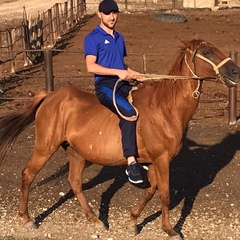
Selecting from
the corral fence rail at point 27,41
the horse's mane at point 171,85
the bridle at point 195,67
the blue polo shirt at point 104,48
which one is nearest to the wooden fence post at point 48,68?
the corral fence rail at point 27,41

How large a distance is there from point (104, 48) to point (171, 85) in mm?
737

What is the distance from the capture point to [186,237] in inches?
235

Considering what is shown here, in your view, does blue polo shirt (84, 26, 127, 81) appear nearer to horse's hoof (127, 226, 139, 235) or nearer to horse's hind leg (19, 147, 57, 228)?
horse's hind leg (19, 147, 57, 228)

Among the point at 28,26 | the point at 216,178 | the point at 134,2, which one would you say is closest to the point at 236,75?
the point at 216,178

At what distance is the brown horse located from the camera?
5.66m

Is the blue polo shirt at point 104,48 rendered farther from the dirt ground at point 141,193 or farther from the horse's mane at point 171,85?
the dirt ground at point 141,193

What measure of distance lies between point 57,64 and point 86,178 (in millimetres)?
10823

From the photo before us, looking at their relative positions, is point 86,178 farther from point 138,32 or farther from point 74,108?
point 138,32

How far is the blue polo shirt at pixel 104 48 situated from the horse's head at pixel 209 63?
2.29 ft

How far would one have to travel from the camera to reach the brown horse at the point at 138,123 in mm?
5664

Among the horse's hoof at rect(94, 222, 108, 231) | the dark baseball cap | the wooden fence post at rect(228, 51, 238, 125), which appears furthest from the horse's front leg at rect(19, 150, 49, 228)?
the wooden fence post at rect(228, 51, 238, 125)

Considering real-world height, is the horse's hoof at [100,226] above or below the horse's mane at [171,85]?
below

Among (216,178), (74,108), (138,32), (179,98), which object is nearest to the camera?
(179,98)

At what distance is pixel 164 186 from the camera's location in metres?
5.81
